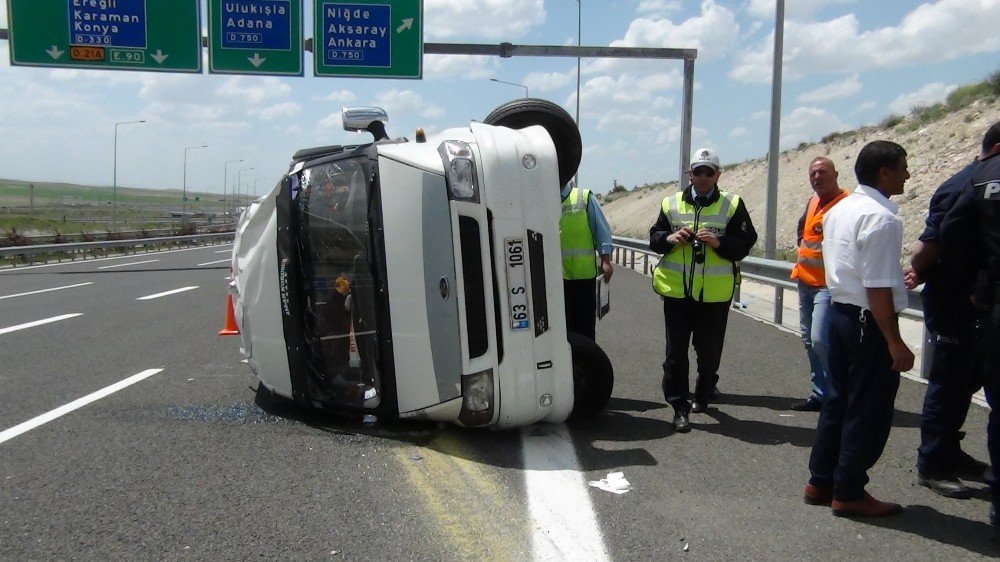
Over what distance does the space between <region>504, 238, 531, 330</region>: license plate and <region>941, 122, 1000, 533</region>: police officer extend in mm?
2161

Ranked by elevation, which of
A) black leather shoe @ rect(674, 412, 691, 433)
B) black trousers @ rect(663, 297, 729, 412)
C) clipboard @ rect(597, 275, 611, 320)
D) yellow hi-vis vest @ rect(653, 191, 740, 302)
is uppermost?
yellow hi-vis vest @ rect(653, 191, 740, 302)

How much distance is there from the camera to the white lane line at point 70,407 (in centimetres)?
554

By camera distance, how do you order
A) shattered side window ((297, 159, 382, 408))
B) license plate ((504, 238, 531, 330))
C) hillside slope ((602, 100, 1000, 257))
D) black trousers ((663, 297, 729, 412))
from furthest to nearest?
1. hillside slope ((602, 100, 1000, 257))
2. black trousers ((663, 297, 729, 412))
3. shattered side window ((297, 159, 382, 408))
4. license plate ((504, 238, 531, 330))

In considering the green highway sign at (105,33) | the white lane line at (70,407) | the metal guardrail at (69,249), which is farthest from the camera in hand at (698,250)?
the metal guardrail at (69,249)

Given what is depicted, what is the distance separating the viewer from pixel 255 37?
17.2m

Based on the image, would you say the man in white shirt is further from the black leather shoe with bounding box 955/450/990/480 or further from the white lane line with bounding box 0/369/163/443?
the white lane line with bounding box 0/369/163/443

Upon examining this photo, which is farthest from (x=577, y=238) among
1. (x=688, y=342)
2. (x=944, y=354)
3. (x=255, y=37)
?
(x=255, y=37)

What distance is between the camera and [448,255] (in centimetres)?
497

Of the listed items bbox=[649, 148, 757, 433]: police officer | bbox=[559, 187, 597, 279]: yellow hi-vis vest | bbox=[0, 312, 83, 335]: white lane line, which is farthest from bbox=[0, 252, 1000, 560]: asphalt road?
bbox=[0, 312, 83, 335]: white lane line

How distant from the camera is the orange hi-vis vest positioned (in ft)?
21.2

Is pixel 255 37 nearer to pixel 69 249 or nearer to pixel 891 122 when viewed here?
pixel 69 249

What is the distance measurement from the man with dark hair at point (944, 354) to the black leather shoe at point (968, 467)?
0.15 metres

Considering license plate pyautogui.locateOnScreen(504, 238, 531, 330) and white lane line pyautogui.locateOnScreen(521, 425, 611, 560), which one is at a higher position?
license plate pyautogui.locateOnScreen(504, 238, 531, 330)

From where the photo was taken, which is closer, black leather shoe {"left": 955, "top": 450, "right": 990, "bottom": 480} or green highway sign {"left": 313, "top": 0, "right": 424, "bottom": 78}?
black leather shoe {"left": 955, "top": 450, "right": 990, "bottom": 480}
